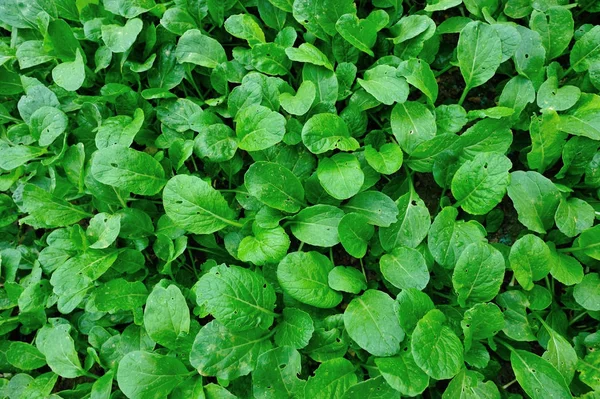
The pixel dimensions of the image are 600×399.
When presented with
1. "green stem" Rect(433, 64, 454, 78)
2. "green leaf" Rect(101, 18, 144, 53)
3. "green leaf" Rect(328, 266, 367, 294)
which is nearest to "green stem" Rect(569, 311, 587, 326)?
"green leaf" Rect(328, 266, 367, 294)

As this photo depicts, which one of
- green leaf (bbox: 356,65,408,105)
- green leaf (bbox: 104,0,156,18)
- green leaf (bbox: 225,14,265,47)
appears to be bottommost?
green leaf (bbox: 356,65,408,105)

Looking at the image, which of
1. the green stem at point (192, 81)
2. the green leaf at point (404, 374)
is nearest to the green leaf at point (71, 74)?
the green stem at point (192, 81)

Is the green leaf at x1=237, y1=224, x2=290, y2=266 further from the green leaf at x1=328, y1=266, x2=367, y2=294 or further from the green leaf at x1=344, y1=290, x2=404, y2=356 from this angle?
the green leaf at x1=344, y1=290, x2=404, y2=356

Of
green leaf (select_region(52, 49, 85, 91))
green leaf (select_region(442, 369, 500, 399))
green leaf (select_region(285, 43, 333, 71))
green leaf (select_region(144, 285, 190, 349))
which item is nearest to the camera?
green leaf (select_region(442, 369, 500, 399))

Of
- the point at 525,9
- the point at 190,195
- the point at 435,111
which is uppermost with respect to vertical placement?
the point at 525,9

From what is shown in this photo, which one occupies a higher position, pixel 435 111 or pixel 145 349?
pixel 435 111

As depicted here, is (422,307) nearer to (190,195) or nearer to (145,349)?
(190,195)

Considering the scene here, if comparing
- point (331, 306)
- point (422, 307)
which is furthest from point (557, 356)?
point (331, 306)

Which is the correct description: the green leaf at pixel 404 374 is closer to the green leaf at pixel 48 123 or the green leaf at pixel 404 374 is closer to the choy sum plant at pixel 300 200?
the choy sum plant at pixel 300 200
